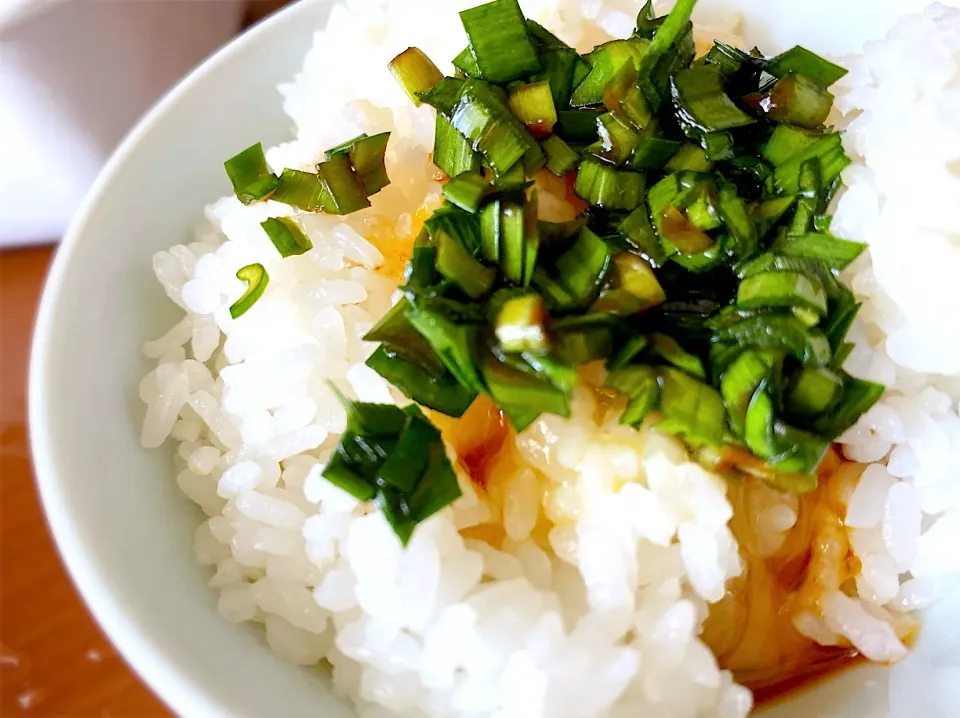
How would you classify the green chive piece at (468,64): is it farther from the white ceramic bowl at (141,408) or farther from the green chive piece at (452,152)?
the white ceramic bowl at (141,408)

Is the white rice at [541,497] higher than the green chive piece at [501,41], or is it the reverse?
the green chive piece at [501,41]

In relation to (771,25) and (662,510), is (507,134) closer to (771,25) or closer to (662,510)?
(662,510)

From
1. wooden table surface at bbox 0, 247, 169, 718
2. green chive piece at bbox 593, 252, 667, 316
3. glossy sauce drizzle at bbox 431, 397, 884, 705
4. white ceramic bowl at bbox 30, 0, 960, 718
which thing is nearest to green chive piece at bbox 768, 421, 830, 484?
glossy sauce drizzle at bbox 431, 397, 884, 705

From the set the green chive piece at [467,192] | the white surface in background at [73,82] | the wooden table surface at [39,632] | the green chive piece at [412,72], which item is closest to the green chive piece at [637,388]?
the green chive piece at [467,192]

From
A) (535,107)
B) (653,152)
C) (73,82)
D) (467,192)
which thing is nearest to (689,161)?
(653,152)

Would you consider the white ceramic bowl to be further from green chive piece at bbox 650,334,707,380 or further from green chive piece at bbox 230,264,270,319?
green chive piece at bbox 650,334,707,380
